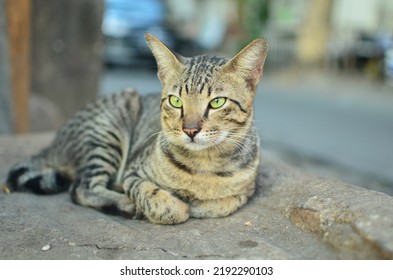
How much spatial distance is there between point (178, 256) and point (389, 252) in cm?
106

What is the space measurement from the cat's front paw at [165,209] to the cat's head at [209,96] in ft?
1.13

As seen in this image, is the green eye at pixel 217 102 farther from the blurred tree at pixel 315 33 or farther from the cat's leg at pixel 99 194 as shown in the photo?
the blurred tree at pixel 315 33

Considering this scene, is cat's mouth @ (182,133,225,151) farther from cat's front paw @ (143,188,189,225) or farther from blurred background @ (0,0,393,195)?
blurred background @ (0,0,393,195)

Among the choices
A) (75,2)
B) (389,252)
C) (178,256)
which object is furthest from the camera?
(75,2)

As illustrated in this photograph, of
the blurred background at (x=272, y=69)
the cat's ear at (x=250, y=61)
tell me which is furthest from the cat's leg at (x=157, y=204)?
the blurred background at (x=272, y=69)

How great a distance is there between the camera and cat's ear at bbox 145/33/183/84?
345 cm

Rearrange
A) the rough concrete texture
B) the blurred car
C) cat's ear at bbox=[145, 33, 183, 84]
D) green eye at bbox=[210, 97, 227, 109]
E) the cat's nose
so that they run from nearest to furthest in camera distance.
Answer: the rough concrete texture, the cat's nose, green eye at bbox=[210, 97, 227, 109], cat's ear at bbox=[145, 33, 183, 84], the blurred car

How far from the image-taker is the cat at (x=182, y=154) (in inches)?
127

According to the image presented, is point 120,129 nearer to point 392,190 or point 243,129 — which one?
point 243,129

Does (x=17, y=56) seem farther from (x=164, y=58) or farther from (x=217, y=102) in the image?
(x=217, y=102)

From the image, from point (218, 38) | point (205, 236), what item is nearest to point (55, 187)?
point (205, 236)

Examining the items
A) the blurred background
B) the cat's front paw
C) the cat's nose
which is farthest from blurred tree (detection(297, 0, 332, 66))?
the cat's nose

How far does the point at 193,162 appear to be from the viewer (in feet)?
11.2

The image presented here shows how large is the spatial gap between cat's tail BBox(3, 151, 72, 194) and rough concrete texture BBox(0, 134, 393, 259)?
19cm
